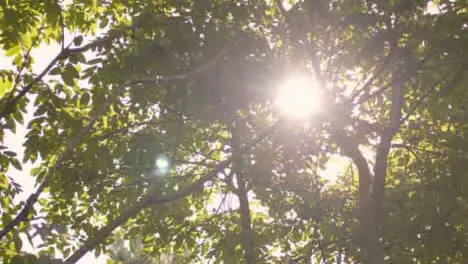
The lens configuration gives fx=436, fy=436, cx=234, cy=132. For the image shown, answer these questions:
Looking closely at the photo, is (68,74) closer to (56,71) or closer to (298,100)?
(56,71)

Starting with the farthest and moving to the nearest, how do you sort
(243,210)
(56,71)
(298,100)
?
(243,210) < (298,100) < (56,71)

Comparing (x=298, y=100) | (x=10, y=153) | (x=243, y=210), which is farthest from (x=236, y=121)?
(x=10, y=153)

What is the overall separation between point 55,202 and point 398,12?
18.6ft

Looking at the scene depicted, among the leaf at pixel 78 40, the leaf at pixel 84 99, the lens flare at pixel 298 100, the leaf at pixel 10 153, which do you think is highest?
the lens flare at pixel 298 100

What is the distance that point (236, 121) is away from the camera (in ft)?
19.2

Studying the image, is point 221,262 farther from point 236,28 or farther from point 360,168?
point 236,28

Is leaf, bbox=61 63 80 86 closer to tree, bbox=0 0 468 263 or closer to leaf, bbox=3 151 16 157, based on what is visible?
tree, bbox=0 0 468 263

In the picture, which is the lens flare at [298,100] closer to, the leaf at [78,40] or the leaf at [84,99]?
the leaf at [84,99]

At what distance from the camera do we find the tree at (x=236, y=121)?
14.2ft

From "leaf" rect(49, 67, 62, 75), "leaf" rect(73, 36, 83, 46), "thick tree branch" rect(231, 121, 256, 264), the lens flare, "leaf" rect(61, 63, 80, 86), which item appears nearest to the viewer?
"leaf" rect(73, 36, 83, 46)

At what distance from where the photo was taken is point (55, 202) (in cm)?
694

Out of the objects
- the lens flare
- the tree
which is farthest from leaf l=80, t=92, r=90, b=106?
the lens flare

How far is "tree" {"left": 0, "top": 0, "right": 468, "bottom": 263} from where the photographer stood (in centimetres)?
433

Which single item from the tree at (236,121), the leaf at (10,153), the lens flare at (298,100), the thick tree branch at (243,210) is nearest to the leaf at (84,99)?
the tree at (236,121)
